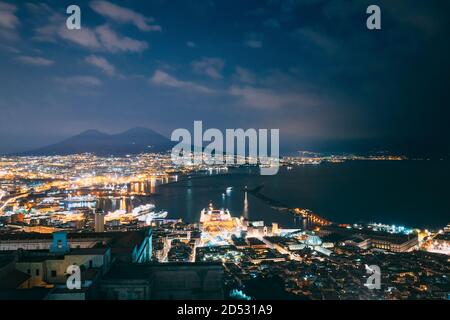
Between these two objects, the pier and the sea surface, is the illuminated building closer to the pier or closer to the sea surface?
the sea surface

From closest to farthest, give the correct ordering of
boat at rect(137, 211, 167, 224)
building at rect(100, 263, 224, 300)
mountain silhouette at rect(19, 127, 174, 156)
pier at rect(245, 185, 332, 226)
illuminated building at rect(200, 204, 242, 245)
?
building at rect(100, 263, 224, 300) → illuminated building at rect(200, 204, 242, 245) → boat at rect(137, 211, 167, 224) → pier at rect(245, 185, 332, 226) → mountain silhouette at rect(19, 127, 174, 156)

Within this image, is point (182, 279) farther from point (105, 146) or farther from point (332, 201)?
point (105, 146)

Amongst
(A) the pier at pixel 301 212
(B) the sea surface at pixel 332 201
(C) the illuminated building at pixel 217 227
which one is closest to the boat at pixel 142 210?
(B) the sea surface at pixel 332 201

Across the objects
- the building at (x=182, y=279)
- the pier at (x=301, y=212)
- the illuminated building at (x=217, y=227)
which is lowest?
the pier at (x=301, y=212)

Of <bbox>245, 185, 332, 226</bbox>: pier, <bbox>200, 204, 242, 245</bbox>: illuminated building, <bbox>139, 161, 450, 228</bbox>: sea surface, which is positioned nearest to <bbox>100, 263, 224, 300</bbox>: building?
<bbox>200, 204, 242, 245</bbox>: illuminated building

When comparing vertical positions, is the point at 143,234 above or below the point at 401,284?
above

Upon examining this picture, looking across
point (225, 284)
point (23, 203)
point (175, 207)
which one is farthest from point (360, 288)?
point (23, 203)

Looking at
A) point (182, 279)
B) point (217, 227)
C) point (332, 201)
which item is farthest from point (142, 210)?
point (182, 279)

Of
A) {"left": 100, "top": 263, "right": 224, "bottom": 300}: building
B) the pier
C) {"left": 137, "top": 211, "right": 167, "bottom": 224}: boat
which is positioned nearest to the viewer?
{"left": 100, "top": 263, "right": 224, "bottom": 300}: building

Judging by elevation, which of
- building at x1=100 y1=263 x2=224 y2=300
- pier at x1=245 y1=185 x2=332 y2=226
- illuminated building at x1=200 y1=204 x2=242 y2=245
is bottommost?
pier at x1=245 y1=185 x2=332 y2=226

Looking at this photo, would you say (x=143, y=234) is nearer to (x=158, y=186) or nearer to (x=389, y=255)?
(x=389, y=255)

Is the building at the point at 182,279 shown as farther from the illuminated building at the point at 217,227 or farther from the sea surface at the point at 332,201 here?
the sea surface at the point at 332,201
